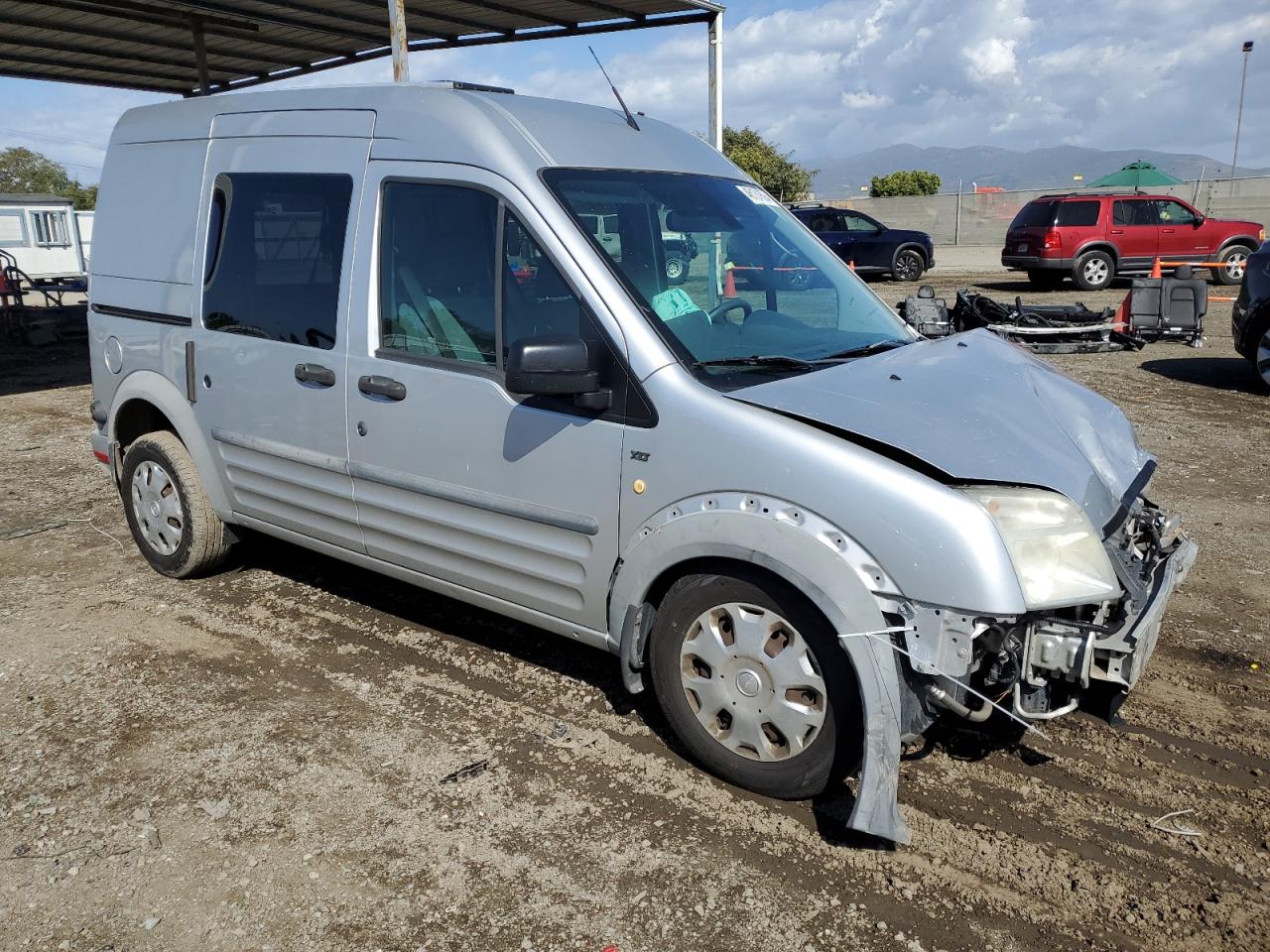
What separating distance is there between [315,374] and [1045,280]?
61.5ft

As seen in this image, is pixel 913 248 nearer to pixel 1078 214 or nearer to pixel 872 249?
pixel 872 249

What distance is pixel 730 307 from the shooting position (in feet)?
11.6

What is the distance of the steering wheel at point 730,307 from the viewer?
346cm

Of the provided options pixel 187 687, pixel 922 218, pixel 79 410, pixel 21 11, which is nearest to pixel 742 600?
pixel 187 687

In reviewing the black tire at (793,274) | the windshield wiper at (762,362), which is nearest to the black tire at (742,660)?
the windshield wiper at (762,362)

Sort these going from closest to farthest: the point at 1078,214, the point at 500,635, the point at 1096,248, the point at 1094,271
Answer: the point at 500,635
the point at 1078,214
the point at 1096,248
the point at 1094,271

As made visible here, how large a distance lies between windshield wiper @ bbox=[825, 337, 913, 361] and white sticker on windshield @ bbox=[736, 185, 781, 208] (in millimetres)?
826

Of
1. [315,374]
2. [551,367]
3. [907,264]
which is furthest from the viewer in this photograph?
[907,264]

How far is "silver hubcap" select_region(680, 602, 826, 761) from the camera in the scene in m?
3.03

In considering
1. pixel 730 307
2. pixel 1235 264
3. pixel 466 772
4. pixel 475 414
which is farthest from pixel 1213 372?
pixel 1235 264

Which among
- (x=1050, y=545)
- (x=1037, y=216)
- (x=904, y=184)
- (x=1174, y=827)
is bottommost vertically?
(x=1174, y=827)

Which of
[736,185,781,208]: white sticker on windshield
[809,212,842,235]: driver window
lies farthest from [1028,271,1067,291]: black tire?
[736,185,781,208]: white sticker on windshield

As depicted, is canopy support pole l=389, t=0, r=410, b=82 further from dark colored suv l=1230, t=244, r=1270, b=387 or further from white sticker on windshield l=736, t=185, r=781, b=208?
dark colored suv l=1230, t=244, r=1270, b=387

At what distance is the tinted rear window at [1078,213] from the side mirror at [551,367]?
1836cm
